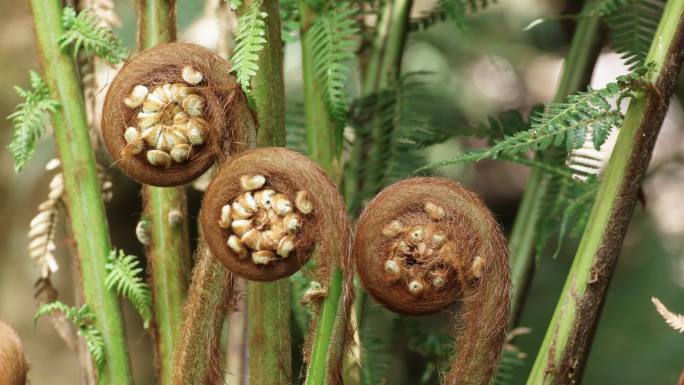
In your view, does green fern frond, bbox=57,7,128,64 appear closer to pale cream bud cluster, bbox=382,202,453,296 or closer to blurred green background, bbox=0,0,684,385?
pale cream bud cluster, bbox=382,202,453,296

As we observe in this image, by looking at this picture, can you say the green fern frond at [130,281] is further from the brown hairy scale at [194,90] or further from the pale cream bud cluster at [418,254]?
the pale cream bud cluster at [418,254]

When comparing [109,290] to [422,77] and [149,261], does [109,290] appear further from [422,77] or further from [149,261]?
[422,77]

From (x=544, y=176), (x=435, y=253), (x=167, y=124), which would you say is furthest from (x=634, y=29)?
(x=167, y=124)

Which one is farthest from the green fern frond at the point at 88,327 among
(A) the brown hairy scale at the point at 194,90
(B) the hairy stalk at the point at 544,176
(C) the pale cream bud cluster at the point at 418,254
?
(B) the hairy stalk at the point at 544,176

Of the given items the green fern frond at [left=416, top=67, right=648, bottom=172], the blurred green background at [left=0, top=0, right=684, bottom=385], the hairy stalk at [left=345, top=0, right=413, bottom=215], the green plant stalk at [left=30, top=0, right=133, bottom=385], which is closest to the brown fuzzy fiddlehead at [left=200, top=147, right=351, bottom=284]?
the green fern frond at [left=416, top=67, right=648, bottom=172]

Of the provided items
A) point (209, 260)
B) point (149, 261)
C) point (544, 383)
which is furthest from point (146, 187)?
point (544, 383)
